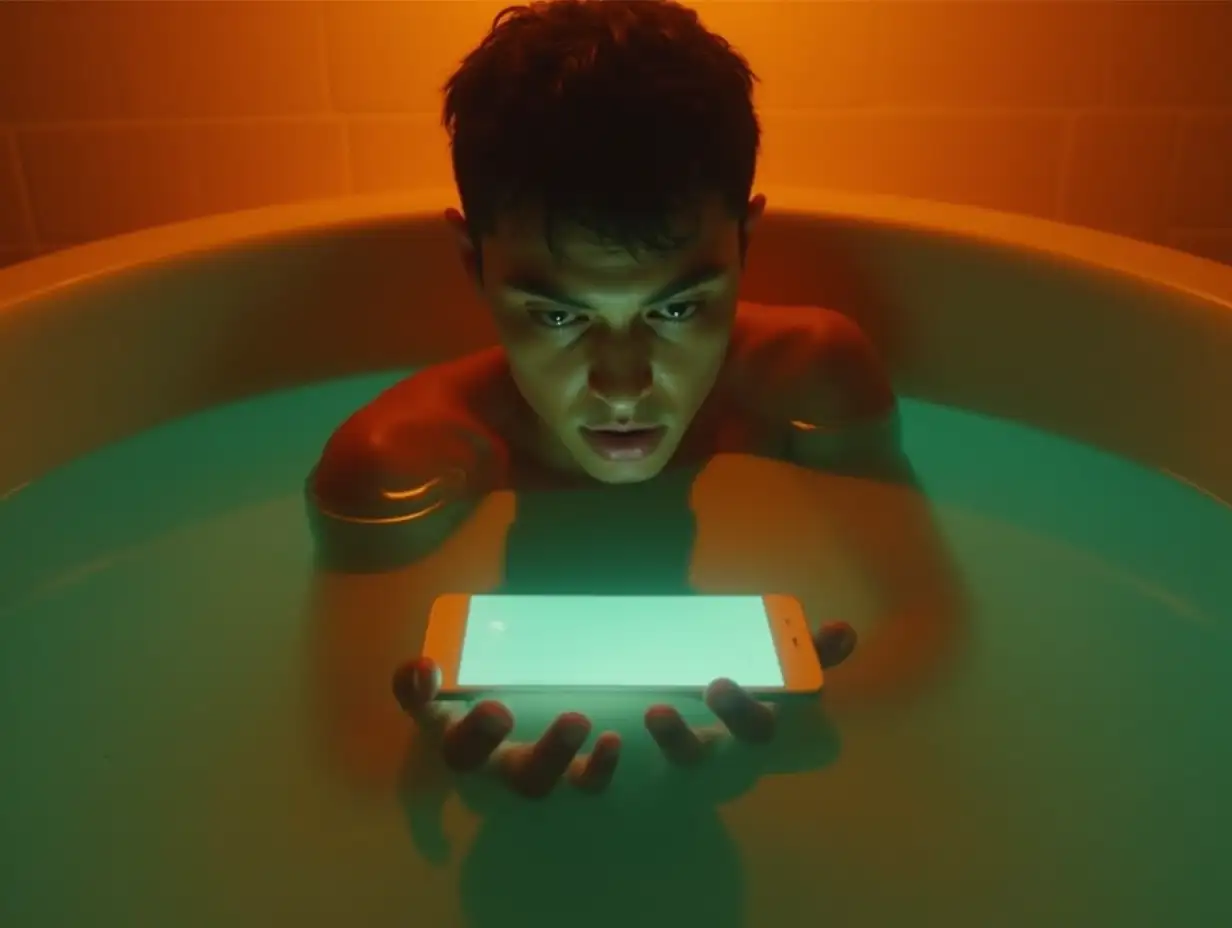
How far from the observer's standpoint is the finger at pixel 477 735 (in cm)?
64

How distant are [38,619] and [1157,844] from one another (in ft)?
2.43

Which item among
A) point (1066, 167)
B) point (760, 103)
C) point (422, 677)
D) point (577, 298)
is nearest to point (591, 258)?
point (577, 298)

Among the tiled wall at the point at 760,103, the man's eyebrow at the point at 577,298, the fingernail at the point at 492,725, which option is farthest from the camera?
the tiled wall at the point at 760,103

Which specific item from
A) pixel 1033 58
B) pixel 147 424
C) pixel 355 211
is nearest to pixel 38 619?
pixel 147 424

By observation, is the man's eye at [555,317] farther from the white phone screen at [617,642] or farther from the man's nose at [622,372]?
the white phone screen at [617,642]

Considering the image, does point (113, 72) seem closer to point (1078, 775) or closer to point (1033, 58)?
point (1033, 58)

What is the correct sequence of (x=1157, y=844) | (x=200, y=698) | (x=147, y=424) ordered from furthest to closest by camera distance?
(x=147, y=424)
(x=200, y=698)
(x=1157, y=844)

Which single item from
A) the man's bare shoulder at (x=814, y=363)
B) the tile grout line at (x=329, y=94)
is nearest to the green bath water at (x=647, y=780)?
the man's bare shoulder at (x=814, y=363)

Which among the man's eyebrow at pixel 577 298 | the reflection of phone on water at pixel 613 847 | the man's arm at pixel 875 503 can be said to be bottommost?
the reflection of phone on water at pixel 613 847

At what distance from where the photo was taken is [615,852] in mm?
687

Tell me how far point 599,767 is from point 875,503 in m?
0.39

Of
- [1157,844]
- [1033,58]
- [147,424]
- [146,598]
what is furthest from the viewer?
[1033,58]

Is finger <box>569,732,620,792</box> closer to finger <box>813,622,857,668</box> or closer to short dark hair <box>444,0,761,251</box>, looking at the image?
finger <box>813,622,857,668</box>

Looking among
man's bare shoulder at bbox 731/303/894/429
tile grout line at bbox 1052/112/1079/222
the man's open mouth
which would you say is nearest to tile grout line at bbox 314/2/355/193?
man's bare shoulder at bbox 731/303/894/429
